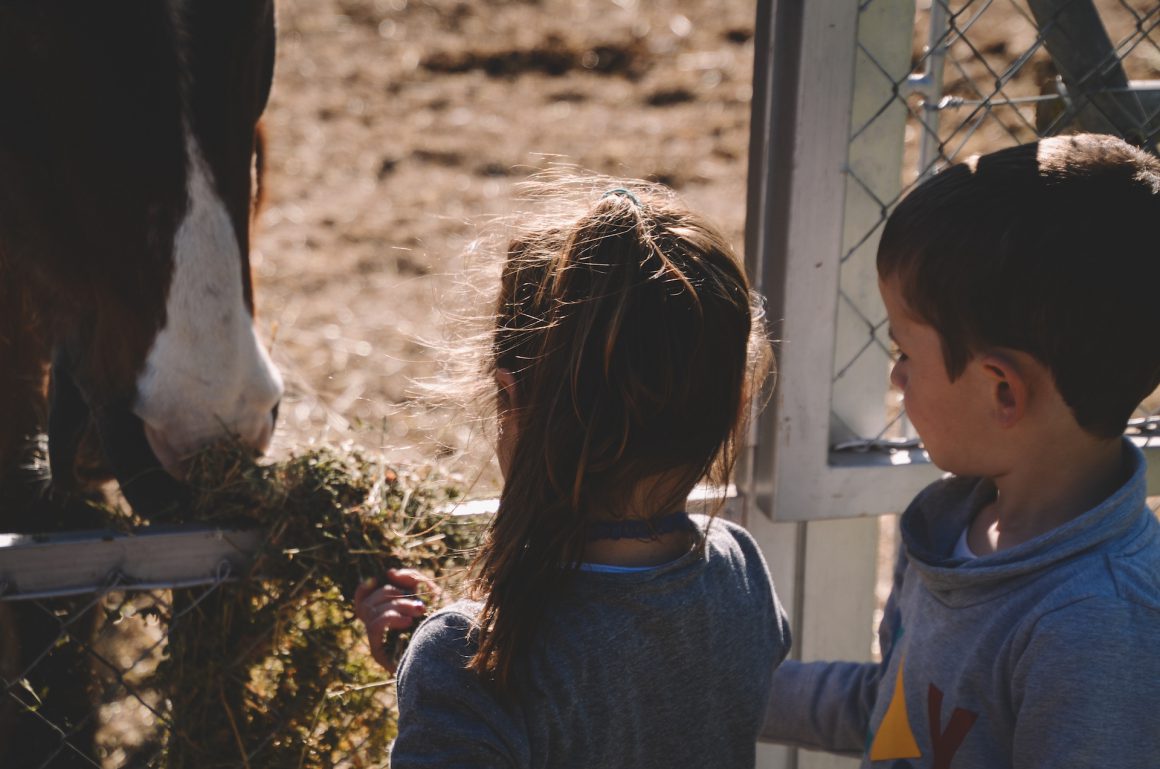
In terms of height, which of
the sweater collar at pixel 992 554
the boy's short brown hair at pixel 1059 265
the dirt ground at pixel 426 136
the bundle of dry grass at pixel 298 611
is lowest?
the bundle of dry grass at pixel 298 611

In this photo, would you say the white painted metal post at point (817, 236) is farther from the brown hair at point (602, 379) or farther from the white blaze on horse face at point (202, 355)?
the white blaze on horse face at point (202, 355)

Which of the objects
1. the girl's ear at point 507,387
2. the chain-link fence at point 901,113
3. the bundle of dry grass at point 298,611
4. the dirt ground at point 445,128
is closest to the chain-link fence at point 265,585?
the bundle of dry grass at point 298,611

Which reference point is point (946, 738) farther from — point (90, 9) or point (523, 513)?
point (90, 9)

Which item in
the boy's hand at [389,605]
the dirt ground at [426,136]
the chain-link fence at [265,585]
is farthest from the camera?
the dirt ground at [426,136]

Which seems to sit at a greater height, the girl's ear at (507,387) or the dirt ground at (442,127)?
the dirt ground at (442,127)

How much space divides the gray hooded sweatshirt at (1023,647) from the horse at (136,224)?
3.46ft

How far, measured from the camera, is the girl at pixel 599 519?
1021 mm

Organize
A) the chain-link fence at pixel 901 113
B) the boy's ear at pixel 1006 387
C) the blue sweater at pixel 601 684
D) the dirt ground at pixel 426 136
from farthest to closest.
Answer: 1. the dirt ground at pixel 426 136
2. the chain-link fence at pixel 901 113
3. the boy's ear at pixel 1006 387
4. the blue sweater at pixel 601 684

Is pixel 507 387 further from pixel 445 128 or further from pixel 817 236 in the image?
pixel 445 128

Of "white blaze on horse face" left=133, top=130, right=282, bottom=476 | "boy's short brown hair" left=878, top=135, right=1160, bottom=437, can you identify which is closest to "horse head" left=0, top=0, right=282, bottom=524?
"white blaze on horse face" left=133, top=130, right=282, bottom=476

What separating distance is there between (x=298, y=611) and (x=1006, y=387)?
1.04 m

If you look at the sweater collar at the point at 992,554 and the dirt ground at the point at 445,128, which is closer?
the sweater collar at the point at 992,554

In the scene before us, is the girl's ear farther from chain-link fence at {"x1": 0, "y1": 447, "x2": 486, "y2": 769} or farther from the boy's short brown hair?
the boy's short brown hair

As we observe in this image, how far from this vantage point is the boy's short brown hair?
1.08 meters
